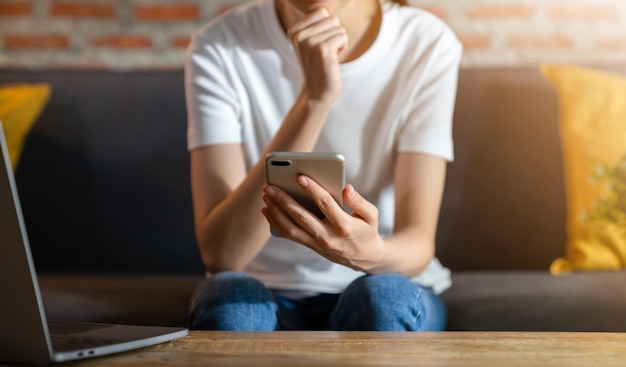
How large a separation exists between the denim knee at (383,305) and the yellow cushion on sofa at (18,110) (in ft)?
3.33

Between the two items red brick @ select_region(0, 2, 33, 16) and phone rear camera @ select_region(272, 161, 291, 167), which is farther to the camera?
red brick @ select_region(0, 2, 33, 16)

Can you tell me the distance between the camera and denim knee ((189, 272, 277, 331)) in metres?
1.15

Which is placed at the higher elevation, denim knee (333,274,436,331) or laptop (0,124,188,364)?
laptop (0,124,188,364)

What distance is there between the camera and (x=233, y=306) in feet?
3.77

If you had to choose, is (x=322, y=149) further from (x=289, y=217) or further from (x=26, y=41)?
(x=26, y=41)

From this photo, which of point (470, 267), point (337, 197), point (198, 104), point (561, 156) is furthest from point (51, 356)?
point (561, 156)

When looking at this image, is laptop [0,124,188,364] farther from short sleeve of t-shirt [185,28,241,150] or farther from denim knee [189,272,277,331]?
short sleeve of t-shirt [185,28,241,150]

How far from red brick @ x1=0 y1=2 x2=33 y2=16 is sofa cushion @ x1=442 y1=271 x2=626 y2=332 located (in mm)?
1470

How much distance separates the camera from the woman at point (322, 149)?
116 centimetres

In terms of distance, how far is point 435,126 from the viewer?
1.40 meters

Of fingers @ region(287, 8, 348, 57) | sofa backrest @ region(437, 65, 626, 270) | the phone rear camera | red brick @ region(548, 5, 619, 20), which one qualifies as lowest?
sofa backrest @ region(437, 65, 626, 270)

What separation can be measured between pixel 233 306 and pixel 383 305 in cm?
20

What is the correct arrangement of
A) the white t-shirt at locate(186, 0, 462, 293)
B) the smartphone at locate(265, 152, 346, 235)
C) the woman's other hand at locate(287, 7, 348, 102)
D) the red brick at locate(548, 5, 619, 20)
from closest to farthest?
1. the smartphone at locate(265, 152, 346, 235)
2. the woman's other hand at locate(287, 7, 348, 102)
3. the white t-shirt at locate(186, 0, 462, 293)
4. the red brick at locate(548, 5, 619, 20)


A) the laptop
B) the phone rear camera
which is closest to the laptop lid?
the laptop
